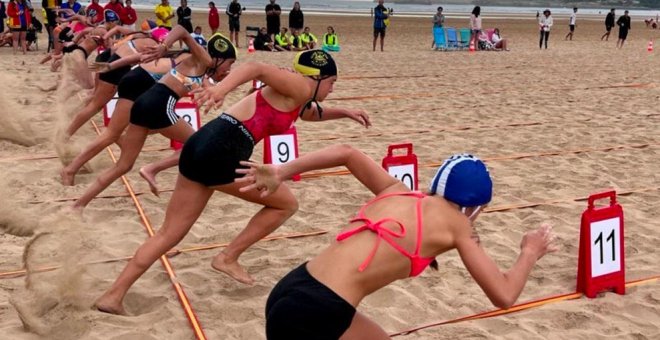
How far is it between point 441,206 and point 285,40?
61.0ft

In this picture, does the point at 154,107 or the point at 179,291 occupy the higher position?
the point at 154,107

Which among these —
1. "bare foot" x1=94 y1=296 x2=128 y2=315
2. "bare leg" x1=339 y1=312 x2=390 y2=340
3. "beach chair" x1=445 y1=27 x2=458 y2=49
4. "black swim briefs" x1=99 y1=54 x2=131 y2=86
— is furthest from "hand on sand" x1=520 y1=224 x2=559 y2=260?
"beach chair" x1=445 y1=27 x2=458 y2=49

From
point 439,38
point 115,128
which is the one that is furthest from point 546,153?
point 439,38

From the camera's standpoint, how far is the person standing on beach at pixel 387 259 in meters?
2.22

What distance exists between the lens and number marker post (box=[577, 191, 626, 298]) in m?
3.78

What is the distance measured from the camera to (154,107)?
4648 millimetres

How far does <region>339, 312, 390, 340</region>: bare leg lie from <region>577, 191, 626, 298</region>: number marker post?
1885 mm

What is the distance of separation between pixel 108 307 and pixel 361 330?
169cm

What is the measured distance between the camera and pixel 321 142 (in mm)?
7809

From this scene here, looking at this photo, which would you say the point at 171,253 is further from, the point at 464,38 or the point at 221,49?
the point at 464,38

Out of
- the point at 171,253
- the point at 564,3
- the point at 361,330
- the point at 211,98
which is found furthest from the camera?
the point at 564,3

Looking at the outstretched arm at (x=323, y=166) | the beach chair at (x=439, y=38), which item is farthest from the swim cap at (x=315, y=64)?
the beach chair at (x=439, y=38)

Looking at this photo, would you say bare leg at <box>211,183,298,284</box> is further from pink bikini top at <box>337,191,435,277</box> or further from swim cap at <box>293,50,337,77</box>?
pink bikini top at <box>337,191,435,277</box>

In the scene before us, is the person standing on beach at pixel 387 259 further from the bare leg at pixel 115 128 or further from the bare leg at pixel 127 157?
the bare leg at pixel 115 128
